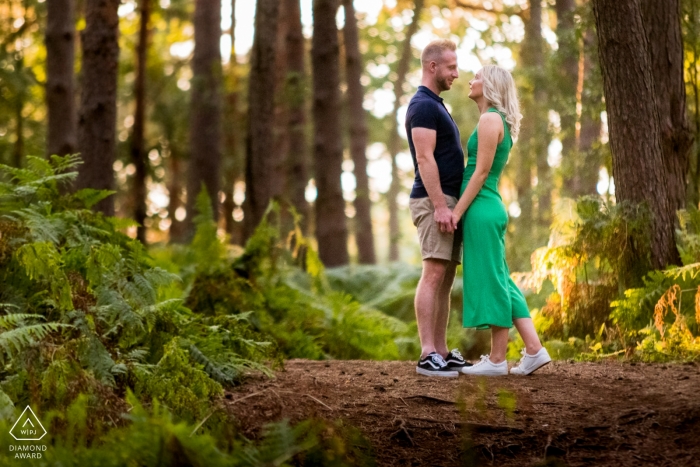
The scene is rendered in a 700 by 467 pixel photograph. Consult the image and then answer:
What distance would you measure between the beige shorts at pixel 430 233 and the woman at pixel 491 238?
0.15 metres

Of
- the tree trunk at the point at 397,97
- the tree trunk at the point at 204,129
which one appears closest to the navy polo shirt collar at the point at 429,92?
the tree trunk at the point at 204,129

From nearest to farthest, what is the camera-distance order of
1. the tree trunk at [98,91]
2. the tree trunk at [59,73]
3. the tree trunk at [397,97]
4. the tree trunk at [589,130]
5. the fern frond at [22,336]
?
the fern frond at [22,336] → the tree trunk at [98,91] → the tree trunk at [589,130] → the tree trunk at [59,73] → the tree trunk at [397,97]

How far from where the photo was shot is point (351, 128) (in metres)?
22.0

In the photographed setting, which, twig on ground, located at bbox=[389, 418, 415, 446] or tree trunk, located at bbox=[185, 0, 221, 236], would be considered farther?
tree trunk, located at bbox=[185, 0, 221, 236]

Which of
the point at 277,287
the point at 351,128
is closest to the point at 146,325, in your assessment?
the point at 277,287

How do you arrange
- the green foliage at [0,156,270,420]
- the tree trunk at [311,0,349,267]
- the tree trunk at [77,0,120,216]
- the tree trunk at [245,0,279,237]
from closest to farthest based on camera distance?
the green foliage at [0,156,270,420], the tree trunk at [77,0,120,216], the tree trunk at [245,0,279,237], the tree trunk at [311,0,349,267]

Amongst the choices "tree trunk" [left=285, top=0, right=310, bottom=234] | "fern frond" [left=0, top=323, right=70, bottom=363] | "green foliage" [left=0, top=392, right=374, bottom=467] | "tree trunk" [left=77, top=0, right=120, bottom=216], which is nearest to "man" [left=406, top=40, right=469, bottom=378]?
"green foliage" [left=0, top=392, right=374, bottom=467]

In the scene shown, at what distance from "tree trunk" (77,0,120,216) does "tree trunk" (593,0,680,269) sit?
606 cm

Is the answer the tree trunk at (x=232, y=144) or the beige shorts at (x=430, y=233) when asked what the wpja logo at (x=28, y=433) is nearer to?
the beige shorts at (x=430, y=233)

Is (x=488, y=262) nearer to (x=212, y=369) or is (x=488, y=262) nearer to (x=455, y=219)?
(x=455, y=219)

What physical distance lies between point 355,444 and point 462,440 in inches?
24.1

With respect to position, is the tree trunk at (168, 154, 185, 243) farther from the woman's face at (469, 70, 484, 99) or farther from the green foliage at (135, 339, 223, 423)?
the green foliage at (135, 339, 223, 423)

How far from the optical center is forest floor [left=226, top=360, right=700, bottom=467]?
14.0 ft

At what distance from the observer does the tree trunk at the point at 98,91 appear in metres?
10.1
